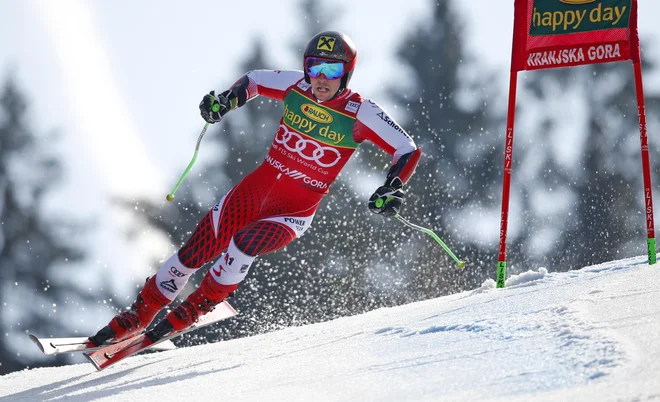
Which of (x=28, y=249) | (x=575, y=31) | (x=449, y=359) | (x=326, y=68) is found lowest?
(x=449, y=359)

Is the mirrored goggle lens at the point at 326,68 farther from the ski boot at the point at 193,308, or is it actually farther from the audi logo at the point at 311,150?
the ski boot at the point at 193,308

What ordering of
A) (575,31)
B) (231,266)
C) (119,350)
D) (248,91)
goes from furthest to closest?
1. (575,31)
2. (248,91)
3. (119,350)
4. (231,266)

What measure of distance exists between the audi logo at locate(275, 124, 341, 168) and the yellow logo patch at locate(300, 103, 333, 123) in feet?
0.49

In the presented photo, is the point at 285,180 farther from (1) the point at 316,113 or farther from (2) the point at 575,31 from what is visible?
(2) the point at 575,31

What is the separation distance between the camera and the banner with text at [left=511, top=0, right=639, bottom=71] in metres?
6.93

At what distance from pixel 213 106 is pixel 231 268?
46.7 inches

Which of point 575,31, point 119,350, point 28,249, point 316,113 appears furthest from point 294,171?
point 28,249

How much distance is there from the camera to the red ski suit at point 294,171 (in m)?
6.07

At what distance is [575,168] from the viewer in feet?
88.3

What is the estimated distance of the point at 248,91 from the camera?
6535 mm

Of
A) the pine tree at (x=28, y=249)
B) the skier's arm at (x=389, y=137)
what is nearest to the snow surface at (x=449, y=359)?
the skier's arm at (x=389, y=137)

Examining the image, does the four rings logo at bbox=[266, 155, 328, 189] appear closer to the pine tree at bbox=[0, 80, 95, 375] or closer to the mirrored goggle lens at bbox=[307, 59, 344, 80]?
the mirrored goggle lens at bbox=[307, 59, 344, 80]

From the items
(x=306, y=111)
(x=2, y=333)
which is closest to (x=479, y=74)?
(x=2, y=333)

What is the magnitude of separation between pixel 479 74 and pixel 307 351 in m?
22.8
